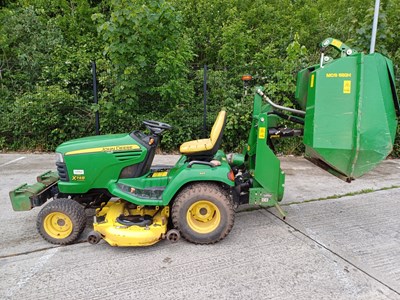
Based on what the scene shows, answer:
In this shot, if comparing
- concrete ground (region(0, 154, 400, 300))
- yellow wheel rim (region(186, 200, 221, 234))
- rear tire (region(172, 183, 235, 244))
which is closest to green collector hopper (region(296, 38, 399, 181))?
concrete ground (region(0, 154, 400, 300))

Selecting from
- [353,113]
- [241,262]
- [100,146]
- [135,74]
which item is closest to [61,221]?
[100,146]

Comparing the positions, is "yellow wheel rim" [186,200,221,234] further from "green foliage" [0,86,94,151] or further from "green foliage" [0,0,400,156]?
"green foliage" [0,86,94,151]

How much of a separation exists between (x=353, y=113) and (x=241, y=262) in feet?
5.74

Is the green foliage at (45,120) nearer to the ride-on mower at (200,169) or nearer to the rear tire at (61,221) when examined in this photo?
the ride-on mower at (200,169)

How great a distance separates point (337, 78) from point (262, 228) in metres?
1.77

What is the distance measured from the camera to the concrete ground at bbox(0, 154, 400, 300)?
233 cm

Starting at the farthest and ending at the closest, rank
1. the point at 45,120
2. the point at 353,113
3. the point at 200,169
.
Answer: the point at 45,120 → the point at 200,169 → the point at 353,113

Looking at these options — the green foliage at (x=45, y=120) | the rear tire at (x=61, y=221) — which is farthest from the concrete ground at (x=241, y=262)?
the green foliage at (x=45, y=120)

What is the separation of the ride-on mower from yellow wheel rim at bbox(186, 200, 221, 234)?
0.01 meters

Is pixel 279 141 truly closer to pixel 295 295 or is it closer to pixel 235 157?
pixel 235 157

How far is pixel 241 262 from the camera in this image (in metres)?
2.71

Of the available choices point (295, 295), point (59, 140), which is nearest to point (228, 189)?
point (295, 295)

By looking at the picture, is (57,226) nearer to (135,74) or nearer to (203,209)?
(203,209)

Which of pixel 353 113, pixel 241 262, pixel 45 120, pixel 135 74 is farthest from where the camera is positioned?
pixel 45 120
